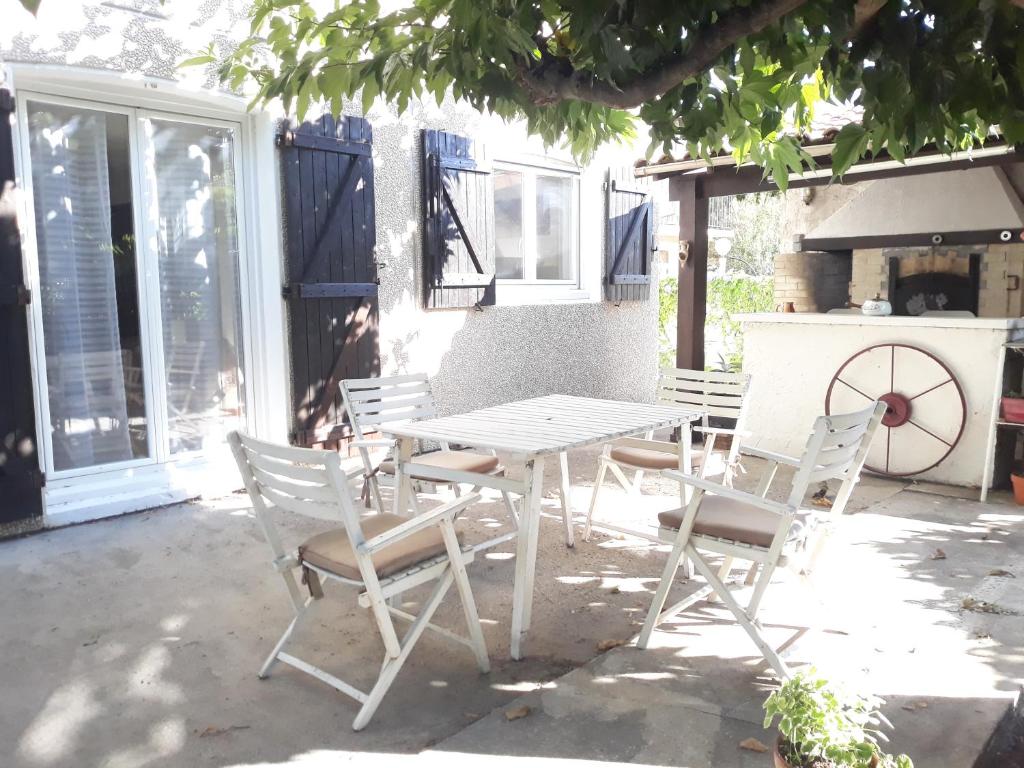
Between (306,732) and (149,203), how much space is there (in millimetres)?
3459

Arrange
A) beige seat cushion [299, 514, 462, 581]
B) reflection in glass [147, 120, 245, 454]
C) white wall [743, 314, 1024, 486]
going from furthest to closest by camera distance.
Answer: white wall [743, 314, 1024, 486] < reflection in glass [147, 120, 245, 454] < beige seat cushion [299, 514, 462, 581]

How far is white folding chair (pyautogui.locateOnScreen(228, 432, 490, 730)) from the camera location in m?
2.47

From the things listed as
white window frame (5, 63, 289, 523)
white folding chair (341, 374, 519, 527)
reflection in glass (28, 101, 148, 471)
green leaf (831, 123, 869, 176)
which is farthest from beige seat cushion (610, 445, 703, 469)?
reflection in glass (28, 101, 148, 471)

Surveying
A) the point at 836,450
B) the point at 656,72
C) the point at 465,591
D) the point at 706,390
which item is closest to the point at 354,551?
the point at 465,591

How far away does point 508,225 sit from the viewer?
280 inches

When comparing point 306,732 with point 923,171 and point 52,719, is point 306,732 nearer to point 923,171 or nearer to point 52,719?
point 52,719

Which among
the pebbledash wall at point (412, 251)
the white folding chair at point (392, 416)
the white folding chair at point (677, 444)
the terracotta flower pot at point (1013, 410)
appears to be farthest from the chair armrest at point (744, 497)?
the terracotta flower pot at point (1013, 410)

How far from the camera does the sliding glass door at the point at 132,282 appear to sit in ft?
15.0

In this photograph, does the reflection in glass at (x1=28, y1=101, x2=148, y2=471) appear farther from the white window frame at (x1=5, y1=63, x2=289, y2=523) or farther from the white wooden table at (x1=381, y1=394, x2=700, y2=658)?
the white wooden table at (x1=381, y1=394, x2=700, y2=658)

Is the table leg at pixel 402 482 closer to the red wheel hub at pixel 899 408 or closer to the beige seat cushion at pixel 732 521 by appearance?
the beige seat cushion at pixel 732 521

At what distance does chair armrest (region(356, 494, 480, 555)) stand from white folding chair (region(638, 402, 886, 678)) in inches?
30.3

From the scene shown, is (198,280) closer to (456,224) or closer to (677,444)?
(456,224)

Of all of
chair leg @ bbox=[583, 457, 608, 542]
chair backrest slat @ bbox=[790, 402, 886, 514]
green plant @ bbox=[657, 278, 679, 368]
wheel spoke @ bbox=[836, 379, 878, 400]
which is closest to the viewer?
chair backrest slat @ bbox=[790, 402, 886, 514]

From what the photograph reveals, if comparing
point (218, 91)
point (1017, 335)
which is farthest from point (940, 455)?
point (218, 91)
